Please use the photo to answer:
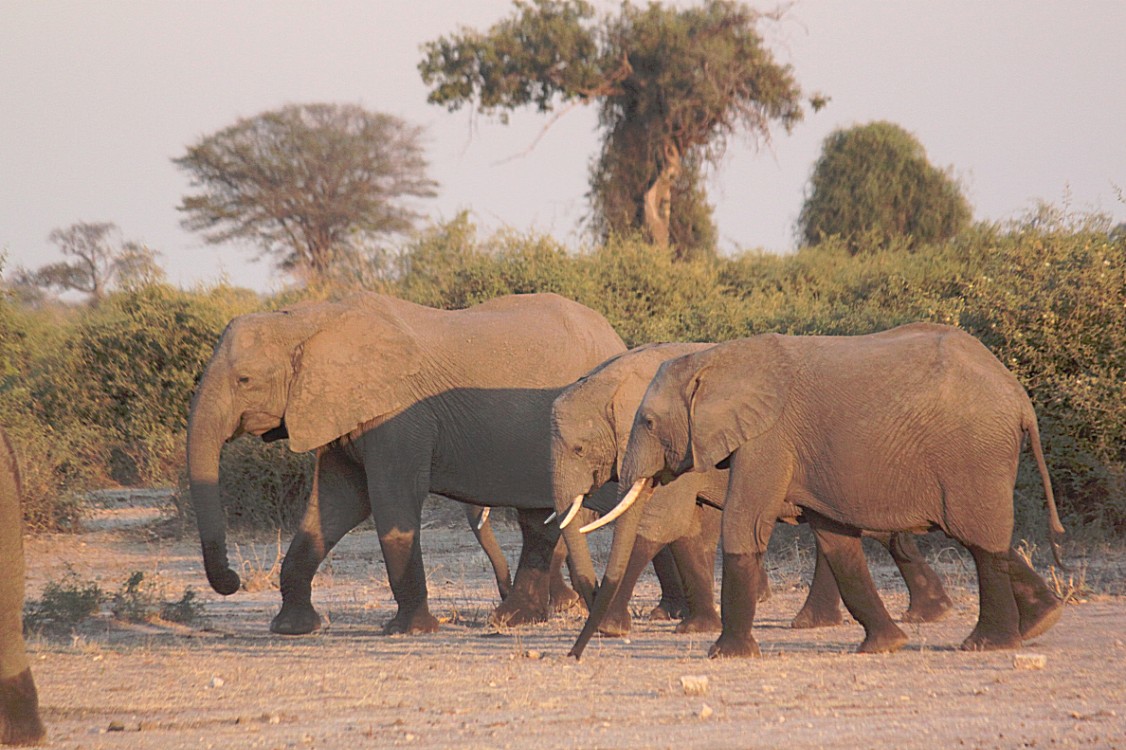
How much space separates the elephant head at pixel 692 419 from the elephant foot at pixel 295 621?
6.79 feet

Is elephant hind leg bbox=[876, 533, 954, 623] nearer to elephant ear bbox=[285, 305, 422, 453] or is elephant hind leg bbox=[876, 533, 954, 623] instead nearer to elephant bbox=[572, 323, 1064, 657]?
elephant bbox=[572, 323, 1064, 657]

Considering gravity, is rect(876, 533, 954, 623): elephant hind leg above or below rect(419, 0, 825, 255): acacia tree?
below

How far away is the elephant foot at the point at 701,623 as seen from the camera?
8.59 metres

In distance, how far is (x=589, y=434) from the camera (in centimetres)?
820

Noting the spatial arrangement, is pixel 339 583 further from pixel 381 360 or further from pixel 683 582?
pixel 683 582

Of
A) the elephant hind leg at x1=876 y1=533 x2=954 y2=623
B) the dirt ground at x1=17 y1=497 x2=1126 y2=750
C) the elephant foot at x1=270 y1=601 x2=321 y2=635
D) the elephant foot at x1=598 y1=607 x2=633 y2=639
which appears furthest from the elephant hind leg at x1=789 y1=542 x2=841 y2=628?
the elephant foot at x1=270 y1=601 x2=321 y2=635

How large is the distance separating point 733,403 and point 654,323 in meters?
10.4

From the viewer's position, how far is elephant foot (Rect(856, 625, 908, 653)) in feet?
24.6

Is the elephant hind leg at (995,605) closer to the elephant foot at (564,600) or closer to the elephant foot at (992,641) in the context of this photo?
the elephant foot at (992,641)

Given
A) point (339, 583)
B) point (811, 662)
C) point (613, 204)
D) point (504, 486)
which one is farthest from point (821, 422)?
point (613, 204)

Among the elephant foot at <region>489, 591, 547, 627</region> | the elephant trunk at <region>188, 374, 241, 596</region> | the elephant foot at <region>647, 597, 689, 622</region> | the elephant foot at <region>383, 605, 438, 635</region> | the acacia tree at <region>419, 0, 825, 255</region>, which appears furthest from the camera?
the acacia tree at <region>419, 0, 825, 255</region>

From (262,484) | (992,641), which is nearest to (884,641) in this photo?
(992,641)

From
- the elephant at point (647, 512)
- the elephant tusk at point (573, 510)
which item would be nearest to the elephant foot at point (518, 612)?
the elephant at point (647, 512)

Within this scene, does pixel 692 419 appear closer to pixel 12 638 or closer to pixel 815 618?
pixel 815 618
